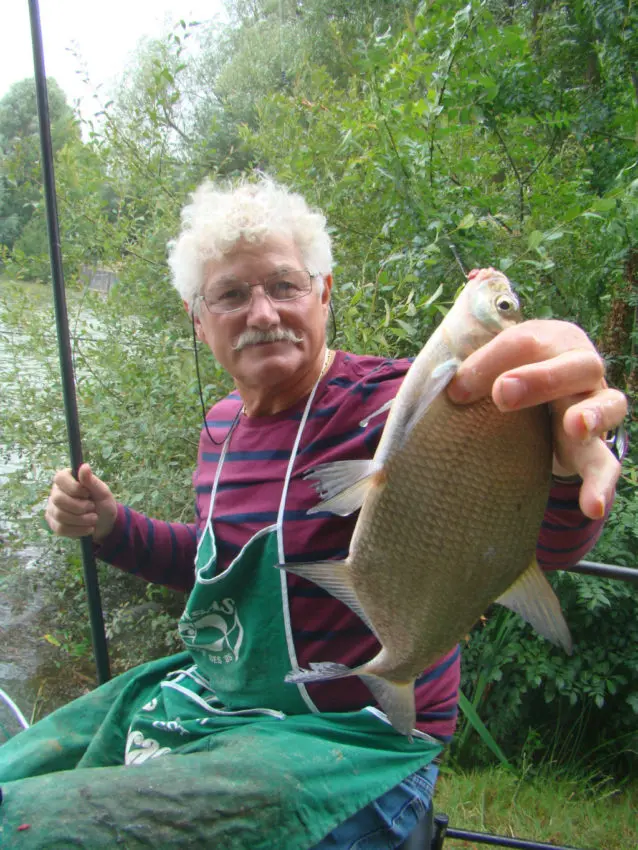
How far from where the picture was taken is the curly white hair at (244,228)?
1.68 m

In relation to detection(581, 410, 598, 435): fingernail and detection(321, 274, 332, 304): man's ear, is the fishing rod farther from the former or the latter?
detection(581, 410, 598, 435): fingernail

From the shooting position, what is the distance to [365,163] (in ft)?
9.90

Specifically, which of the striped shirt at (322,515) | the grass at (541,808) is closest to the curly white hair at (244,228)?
the striped shirt at (322,515)

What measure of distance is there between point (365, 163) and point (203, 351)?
3.77ft

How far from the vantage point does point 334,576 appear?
1068 millimetres

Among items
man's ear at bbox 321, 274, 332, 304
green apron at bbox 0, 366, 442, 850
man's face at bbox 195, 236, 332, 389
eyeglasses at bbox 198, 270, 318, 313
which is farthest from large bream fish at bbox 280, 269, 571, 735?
man's ear at bbox 321, 274, 332, 304

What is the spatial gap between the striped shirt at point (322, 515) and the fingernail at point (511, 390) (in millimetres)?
377

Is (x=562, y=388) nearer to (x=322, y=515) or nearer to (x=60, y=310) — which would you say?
(x=322, y=515)

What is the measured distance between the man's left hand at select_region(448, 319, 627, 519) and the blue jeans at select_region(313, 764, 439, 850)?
2.59 feet

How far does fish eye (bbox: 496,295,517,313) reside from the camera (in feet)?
3.14

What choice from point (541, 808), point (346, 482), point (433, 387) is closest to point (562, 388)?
point (433, 387)

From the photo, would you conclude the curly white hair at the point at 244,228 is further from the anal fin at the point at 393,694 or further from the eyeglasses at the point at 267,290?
the anal fin at the point at 393,694

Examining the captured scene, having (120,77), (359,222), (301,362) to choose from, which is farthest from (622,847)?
(120,77)

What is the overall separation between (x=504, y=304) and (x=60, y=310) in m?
1.32
